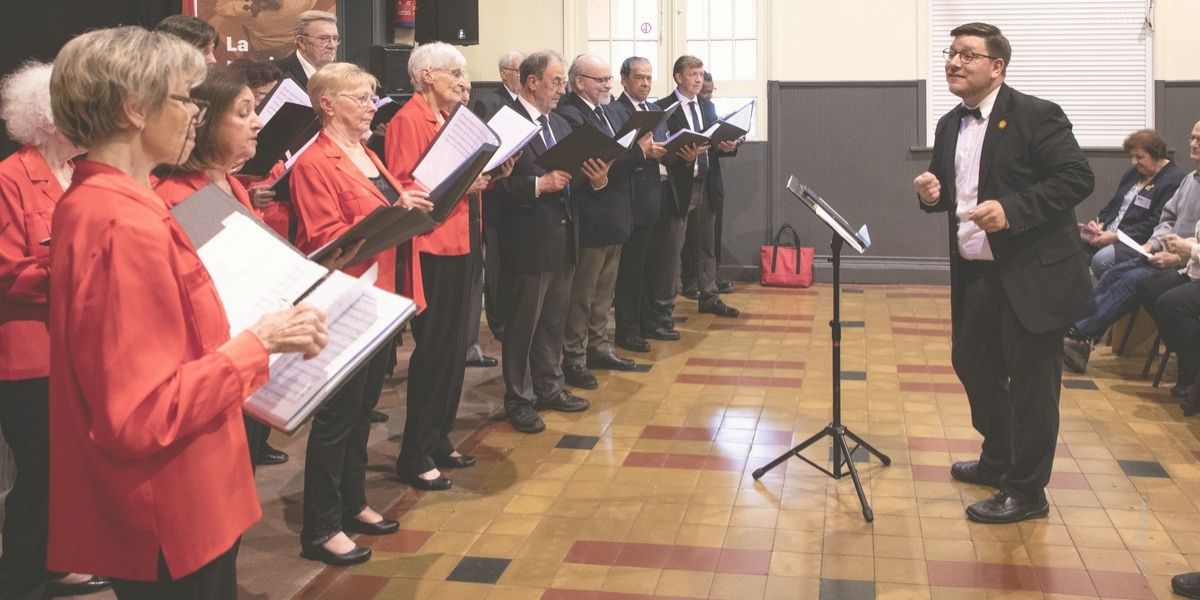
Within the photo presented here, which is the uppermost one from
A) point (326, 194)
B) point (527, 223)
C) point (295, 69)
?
point (295, 69)

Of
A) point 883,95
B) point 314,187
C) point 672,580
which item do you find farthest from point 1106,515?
point 883,95

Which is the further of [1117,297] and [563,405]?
[1117,297]

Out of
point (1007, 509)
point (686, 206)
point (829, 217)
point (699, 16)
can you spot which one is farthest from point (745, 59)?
point (1007, 509)

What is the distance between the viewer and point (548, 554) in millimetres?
3795

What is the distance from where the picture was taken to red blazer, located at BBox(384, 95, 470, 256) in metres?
4.20

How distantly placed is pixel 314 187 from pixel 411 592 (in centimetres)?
123

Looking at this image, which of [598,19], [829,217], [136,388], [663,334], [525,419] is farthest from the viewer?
[598,19]

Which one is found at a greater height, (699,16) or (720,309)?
(699,16)

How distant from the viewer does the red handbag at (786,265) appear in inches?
376

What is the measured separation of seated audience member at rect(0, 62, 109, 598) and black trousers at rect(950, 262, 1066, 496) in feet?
9.85

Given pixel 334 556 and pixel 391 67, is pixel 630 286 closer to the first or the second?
pixel 391 67

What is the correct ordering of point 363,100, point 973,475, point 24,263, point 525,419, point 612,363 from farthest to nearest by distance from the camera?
point 612,363, point 525,419, point 973,475, point 363,100, point 24,263

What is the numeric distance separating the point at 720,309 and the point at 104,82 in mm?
6646

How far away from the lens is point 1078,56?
31.4ft
